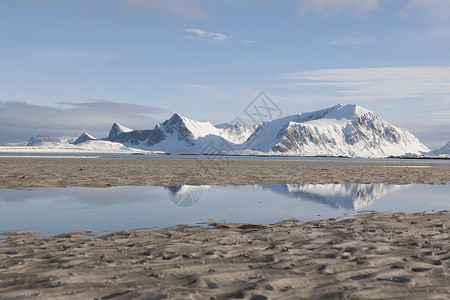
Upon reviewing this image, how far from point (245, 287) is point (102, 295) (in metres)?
2.45

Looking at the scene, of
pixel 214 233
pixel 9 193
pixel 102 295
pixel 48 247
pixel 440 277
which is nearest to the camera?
pixel 102 295

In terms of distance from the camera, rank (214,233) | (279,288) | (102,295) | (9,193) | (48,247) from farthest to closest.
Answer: (9,193) → (214,233) → (48,247) → (279,288) → (102,295)

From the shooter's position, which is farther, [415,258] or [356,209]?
[356,209]

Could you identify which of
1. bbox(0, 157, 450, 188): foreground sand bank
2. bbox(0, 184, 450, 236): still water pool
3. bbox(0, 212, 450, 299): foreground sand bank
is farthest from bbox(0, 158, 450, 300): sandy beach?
bbox(0, 157, 450, 188): foreground sand bank

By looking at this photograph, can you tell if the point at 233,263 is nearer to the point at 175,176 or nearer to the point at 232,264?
the point at 232,264

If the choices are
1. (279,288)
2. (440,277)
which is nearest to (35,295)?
(279,288)

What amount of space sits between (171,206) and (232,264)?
398 inches

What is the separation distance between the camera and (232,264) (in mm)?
8492

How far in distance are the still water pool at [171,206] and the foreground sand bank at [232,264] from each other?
213cm

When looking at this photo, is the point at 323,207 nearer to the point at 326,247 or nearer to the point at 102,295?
the point at 326,247

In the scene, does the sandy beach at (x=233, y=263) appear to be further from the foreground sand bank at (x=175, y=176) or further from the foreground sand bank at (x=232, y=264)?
the foreground sand bank at (x=175, y=176)

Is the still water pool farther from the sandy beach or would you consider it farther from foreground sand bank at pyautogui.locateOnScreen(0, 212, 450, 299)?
foreground sand bank at pyautogui.locateOnScreen(0, 212, 450, 299)

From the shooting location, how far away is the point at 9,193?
71.4 ft

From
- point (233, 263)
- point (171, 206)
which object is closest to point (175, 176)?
point (171, 206)
